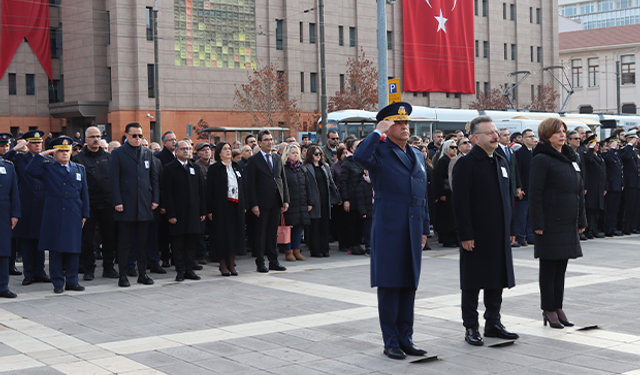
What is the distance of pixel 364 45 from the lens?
5672cm

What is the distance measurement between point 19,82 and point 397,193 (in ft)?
156

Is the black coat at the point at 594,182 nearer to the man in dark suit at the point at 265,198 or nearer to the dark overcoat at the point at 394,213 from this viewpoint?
the man in dark suit at the point at 265,198

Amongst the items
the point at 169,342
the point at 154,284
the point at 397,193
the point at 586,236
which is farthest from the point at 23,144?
the point at 586,236

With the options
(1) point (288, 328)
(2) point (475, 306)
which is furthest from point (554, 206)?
(1) point (288, 328)

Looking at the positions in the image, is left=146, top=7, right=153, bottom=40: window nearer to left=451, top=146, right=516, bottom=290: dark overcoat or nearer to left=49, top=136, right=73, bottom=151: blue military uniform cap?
left=49, top=136, right=73, bottom=151: blue military uniform cap

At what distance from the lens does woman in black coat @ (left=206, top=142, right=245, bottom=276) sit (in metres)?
11.7

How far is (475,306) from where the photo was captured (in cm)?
706

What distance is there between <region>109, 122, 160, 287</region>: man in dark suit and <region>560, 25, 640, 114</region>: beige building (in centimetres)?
7292

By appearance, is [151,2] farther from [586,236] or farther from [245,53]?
[586,236]

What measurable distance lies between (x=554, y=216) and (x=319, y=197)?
686cm

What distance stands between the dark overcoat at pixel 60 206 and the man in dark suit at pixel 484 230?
18.9ft

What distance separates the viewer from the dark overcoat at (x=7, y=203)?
1023 centimetres

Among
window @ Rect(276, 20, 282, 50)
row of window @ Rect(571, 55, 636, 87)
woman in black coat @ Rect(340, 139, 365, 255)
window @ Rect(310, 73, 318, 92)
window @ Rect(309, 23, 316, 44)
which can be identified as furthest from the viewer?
row of window @ Rect(571, 55, 636, 87)

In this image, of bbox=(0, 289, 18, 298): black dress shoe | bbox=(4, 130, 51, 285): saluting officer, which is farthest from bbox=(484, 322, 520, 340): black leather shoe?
bbox=(4, 130, 51, 285): saluting officer
